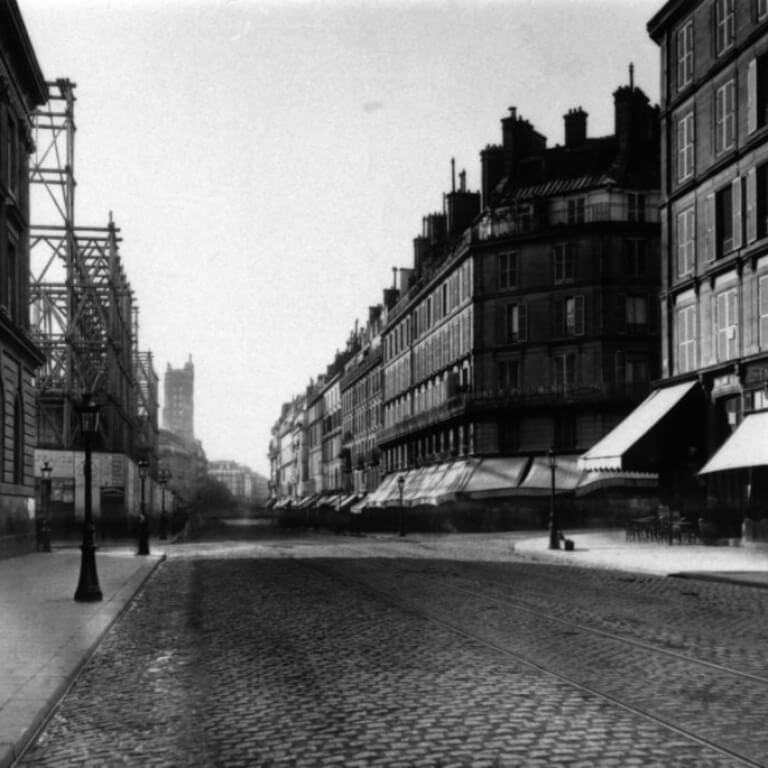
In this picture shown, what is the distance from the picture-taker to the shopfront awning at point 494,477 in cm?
5544

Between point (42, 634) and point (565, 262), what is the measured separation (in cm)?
4923

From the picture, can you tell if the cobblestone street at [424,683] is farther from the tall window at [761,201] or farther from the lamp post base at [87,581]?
the tall window at [761,201]

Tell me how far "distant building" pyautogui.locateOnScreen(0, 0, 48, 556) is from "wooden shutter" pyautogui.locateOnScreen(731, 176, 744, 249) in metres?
19.1

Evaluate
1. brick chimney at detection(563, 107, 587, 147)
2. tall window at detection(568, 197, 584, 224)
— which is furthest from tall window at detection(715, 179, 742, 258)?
brick chimney at detection(563, 107, 587, 147)

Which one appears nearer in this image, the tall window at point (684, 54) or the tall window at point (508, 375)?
the tall window at point (684, 54)

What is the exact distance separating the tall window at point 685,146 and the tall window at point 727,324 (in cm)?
475

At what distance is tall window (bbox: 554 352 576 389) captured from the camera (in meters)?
58.1

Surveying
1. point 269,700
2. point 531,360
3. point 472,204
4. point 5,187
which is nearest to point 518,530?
point 531,360

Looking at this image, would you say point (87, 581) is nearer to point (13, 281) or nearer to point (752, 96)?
point (13, 281)

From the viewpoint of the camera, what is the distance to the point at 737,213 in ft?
104

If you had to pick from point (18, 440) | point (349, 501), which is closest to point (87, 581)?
point (18, 440)

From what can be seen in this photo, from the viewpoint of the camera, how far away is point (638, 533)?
3775 centimetres

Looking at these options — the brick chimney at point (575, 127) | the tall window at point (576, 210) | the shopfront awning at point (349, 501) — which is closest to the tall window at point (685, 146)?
the tall window at point (576, 210)

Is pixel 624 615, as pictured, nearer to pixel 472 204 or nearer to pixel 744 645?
pixel 744 645
